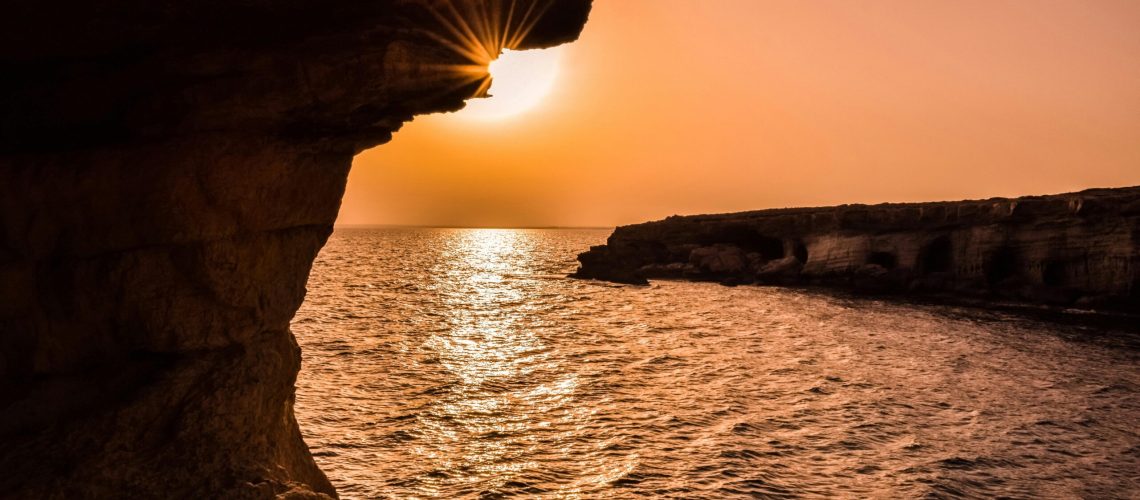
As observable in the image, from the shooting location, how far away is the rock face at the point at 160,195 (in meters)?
6.69

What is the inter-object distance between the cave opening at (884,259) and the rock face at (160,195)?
60.5 m

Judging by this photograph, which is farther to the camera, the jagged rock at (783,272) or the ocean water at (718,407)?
the jagged rock at (783,272)

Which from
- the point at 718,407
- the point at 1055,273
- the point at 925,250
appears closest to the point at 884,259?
the point at 925,250

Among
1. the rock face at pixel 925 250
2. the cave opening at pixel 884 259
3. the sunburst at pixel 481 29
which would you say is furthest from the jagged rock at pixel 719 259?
the sunburst at pixel 481 29

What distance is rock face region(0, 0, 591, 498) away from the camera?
6691mm

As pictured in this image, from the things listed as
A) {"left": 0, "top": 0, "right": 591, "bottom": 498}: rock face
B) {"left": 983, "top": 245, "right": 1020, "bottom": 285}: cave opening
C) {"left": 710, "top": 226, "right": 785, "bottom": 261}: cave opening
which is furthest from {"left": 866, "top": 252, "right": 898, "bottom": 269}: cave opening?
{"left": 0, "top": 0, "right": 591, "bottom": 498}: rock face

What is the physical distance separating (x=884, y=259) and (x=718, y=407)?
47.6 m

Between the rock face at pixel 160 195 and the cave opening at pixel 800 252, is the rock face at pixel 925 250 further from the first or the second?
the rock face at pixel 160 195

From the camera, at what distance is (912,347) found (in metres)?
32.1

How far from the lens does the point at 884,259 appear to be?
197 ft

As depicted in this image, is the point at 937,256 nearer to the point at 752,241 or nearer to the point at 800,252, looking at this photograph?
the point at 800,252

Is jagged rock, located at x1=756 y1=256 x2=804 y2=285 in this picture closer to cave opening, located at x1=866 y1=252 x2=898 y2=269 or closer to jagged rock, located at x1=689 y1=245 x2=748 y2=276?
jagged rock, located at x1=689 y1=245 x2=748 y2=276

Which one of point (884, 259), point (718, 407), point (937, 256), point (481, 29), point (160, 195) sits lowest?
point (718, 407)

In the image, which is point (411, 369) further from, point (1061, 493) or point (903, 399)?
point (1061, 493)
